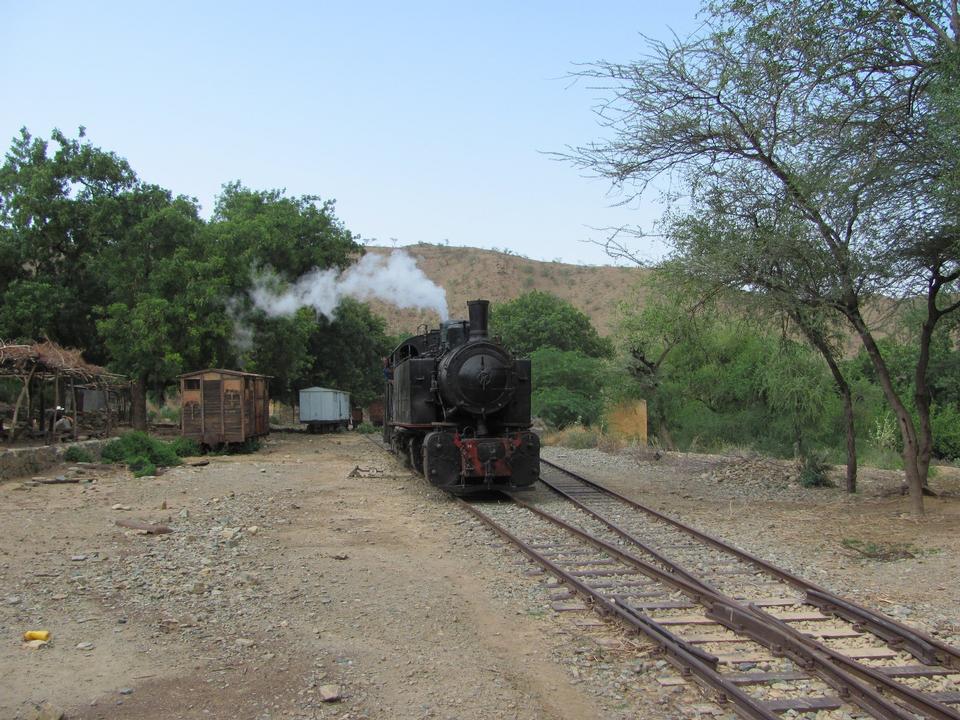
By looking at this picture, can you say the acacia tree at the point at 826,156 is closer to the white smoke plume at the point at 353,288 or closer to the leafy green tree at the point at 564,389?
the white smoke plume at the point at 353,288

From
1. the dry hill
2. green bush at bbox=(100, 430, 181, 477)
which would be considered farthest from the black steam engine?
the dry hill

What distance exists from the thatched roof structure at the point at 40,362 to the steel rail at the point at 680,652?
14.3m

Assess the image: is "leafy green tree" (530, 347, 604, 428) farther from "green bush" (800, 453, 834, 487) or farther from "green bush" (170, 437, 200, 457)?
"green bush" (800, 453, 834, 487)

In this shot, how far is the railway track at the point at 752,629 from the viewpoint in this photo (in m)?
4.80

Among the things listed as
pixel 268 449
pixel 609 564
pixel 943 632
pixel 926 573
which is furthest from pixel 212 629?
pixel 268 449

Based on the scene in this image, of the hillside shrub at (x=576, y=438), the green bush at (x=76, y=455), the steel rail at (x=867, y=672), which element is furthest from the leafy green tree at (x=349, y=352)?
the steel rail at (x=867, y=672)

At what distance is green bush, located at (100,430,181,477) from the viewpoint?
1875 cm

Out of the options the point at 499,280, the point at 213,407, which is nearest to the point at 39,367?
the point at 213,407

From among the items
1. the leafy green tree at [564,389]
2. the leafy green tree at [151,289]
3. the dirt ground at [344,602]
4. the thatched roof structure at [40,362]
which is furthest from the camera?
the leafy green tree at [564,389]

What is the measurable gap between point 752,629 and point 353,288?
24767 mm

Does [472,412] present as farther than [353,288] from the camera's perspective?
No

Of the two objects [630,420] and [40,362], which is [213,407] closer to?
[40,362]

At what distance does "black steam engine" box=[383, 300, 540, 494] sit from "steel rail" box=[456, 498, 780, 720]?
5.17 meters

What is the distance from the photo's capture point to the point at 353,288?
96.3 ft
